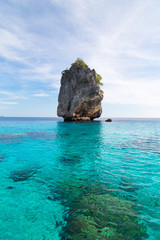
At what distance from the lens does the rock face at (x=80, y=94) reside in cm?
4887

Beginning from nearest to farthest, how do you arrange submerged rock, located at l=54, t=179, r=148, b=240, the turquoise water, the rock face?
submerged rock, located at l=54, t=179, r=148, b=240, the turquoise water, the rock face

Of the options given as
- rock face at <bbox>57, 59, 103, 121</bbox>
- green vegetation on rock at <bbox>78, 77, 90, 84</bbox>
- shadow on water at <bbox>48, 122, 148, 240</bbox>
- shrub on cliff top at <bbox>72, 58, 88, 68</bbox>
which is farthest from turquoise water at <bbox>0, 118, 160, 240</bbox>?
shrub on cliff top at <bbox>72, 58, 88, 68</bbox>

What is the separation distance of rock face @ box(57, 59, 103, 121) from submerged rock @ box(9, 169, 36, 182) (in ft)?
137

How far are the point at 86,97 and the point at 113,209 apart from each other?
46.1 meters

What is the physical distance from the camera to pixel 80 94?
49.5 meters

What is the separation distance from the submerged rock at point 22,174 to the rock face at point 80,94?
41.7 m

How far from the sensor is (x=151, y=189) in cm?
548

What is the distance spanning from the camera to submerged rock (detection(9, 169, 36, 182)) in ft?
21.3

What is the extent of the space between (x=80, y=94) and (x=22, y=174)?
44.4 meters

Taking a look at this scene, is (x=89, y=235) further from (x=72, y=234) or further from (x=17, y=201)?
(x=17, y=201)

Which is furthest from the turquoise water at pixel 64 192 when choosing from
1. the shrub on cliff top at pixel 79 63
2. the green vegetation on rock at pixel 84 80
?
the shrub on cliff top at pixel 79 63

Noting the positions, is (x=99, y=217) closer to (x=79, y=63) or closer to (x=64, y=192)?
(x=64, y=192)

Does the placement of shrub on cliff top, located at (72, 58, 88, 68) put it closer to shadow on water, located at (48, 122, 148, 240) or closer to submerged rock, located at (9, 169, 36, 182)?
submerged rock, located at (9, 169, 36, 182)

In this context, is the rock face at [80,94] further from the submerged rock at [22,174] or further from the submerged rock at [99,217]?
the submerged rock at [99,217]
